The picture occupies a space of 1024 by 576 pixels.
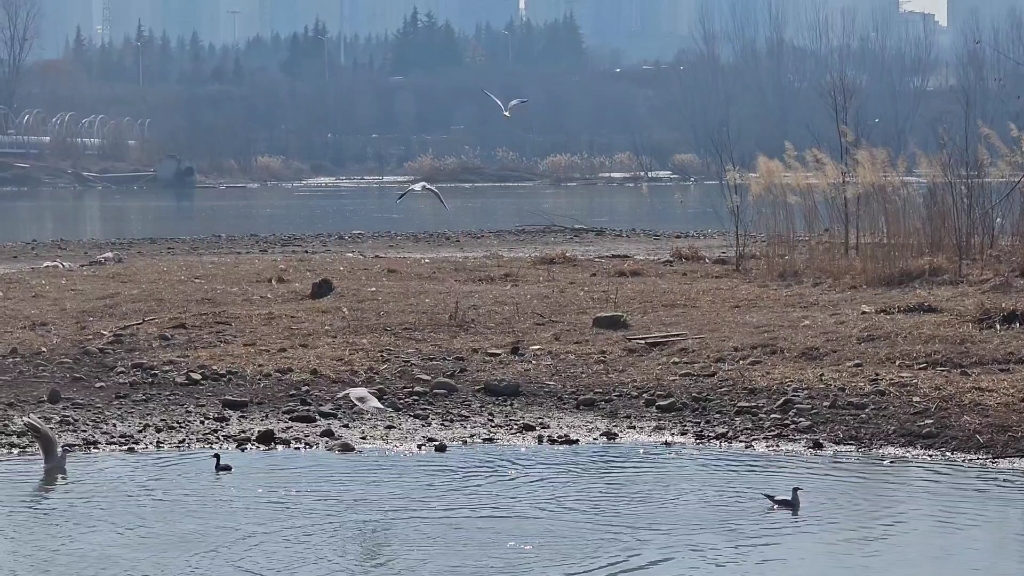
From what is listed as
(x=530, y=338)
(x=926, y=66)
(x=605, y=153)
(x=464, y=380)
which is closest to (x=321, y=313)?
(x=530, y=338)

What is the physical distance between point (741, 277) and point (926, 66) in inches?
3692

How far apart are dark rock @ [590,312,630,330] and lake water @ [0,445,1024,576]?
340cm

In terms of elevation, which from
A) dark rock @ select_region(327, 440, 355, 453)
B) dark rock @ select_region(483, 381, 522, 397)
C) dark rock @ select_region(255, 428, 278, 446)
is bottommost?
dark rock @ select_region(327, 440, 355, 453)

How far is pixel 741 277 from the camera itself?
15594 mm

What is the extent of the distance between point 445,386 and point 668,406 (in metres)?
1.59

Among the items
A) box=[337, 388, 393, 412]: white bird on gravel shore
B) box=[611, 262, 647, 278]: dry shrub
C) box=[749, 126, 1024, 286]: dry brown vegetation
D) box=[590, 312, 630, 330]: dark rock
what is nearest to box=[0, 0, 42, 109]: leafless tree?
box=[611, 262, 647, 278]: dry shrub

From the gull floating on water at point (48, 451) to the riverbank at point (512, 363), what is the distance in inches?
20.0

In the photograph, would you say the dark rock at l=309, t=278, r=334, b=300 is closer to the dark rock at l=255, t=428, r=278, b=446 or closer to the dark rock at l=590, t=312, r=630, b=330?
the dark rock at l=590, t=312, r=630, b=330

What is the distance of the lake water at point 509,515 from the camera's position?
20.8ft

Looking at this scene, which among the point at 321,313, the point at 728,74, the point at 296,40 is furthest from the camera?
the point at 296,40

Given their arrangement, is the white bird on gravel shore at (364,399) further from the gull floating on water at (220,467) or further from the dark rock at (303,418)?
the gull floating on water at (220,467)

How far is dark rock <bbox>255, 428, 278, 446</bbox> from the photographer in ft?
28.1

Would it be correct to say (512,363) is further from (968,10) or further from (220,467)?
(968,10)

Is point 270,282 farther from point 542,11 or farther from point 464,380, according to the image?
point 542,11
